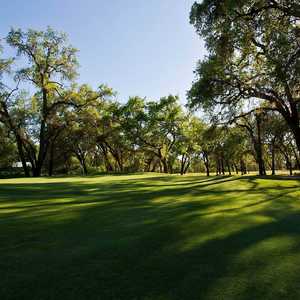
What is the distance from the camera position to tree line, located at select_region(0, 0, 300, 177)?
56.6ft

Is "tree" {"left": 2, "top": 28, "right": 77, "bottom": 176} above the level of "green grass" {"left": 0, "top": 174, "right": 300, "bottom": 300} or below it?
above

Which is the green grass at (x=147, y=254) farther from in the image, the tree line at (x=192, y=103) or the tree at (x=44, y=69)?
the tree at (x=44, y=69)

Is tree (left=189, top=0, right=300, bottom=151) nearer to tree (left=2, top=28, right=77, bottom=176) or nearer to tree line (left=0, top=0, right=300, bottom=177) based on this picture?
tree line (left=0, top=0, right=300, bottom=177)

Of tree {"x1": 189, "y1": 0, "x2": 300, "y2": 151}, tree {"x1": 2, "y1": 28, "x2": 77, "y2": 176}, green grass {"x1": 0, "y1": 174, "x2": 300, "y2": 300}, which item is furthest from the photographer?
tree {"x1": 2, "y1": 28, "x2": 77, "y2": 176}

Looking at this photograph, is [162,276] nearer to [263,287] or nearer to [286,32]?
[263,287]

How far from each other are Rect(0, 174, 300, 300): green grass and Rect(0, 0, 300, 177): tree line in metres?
10.9

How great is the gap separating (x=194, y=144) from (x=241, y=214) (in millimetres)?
44562

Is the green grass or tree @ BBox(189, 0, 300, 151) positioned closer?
→ the green grass

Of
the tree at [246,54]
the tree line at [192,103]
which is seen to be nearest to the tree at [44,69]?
the tree line at [192,103]

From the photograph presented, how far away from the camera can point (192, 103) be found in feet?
72.8

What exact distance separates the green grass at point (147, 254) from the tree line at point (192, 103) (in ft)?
35.6

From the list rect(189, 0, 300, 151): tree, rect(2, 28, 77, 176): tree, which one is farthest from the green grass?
rect(2, 28, 77, 176): tree

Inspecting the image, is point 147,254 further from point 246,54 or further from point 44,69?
point 44,69

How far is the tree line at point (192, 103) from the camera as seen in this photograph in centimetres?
1725
